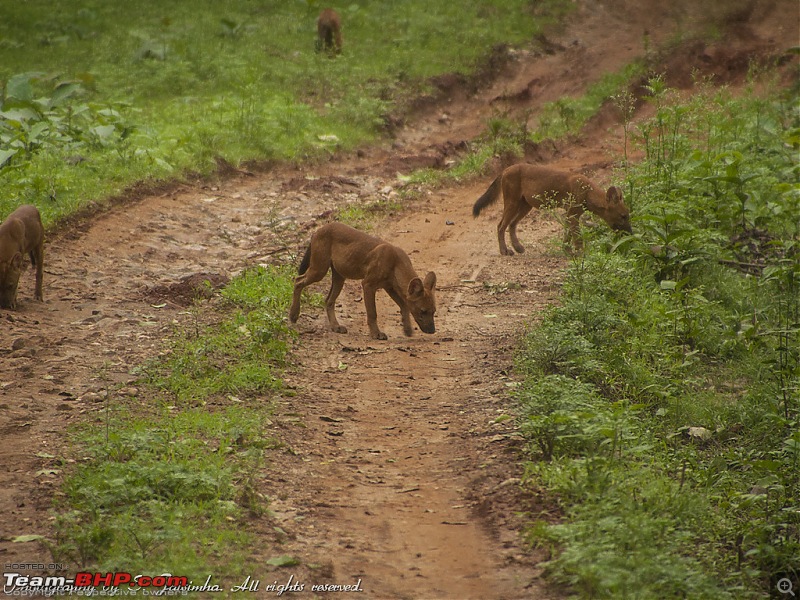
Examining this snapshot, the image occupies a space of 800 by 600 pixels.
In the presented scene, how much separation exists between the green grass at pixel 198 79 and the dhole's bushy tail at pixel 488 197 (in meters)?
4.36

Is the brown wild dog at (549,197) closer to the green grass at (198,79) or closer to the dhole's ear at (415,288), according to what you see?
the dhole's ear at (415,288)

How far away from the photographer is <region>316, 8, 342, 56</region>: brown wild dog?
2261 centimetres

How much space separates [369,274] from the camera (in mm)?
10719

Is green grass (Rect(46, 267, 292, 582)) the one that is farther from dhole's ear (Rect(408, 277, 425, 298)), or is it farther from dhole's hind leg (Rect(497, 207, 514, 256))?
dhole's hind leg (Rect(497, 207, 514, 256))

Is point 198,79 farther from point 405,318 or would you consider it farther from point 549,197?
point 405,318

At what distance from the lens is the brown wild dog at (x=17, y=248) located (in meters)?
10.7

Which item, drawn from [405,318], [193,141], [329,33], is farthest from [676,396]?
[329,33]

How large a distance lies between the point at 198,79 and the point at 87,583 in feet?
51.8

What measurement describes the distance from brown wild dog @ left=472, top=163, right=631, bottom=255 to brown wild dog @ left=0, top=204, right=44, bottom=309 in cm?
586

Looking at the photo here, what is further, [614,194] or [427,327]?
[614,194]

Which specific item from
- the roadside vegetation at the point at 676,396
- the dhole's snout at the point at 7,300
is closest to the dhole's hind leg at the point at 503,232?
the roadside vegetation at the point at 676,396

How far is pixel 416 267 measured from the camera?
13.0 metres

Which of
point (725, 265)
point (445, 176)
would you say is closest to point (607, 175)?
point (445, 176)

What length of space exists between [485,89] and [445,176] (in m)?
5.60
